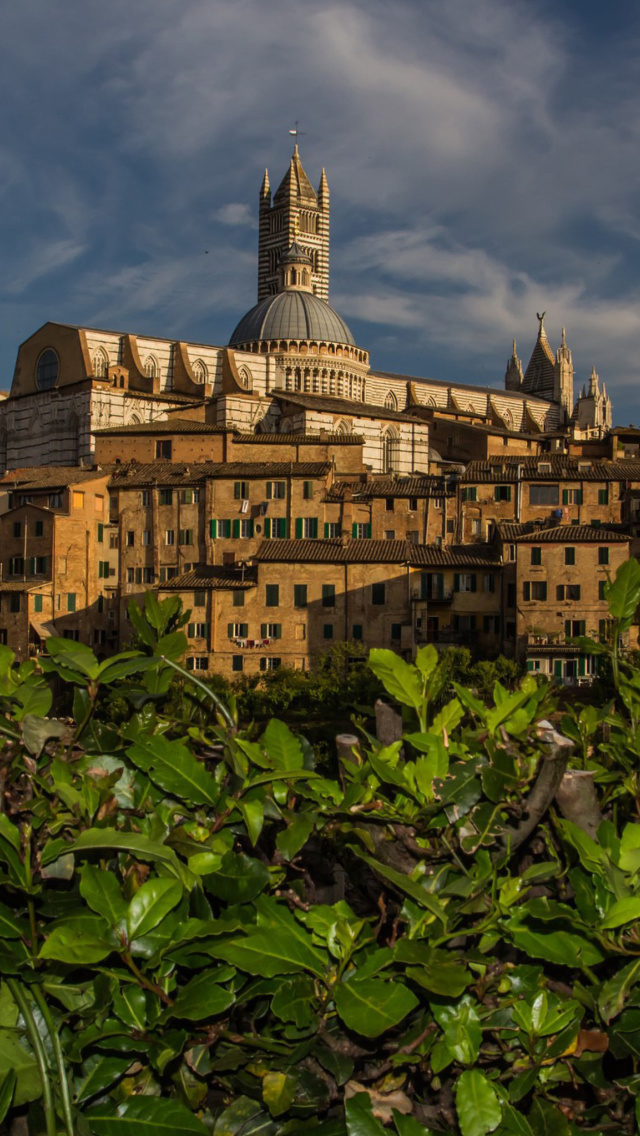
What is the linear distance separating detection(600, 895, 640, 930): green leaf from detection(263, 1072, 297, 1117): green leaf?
0.84 metres

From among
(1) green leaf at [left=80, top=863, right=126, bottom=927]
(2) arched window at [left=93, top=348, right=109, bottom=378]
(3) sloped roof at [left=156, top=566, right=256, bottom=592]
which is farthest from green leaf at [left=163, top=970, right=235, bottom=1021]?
(2) arched window at [left=93, top=348, right=109, bottom=378]

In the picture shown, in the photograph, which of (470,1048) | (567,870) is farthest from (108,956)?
(567,870)

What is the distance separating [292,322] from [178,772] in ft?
249

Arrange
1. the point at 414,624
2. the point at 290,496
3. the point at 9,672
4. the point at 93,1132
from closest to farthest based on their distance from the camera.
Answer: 1. the point at 93,1132
2. the point at 9,672
3. the point at 414,624
4. the point at 290,496

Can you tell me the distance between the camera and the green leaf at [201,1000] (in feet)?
7.43

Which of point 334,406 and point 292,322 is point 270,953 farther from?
point 292,322

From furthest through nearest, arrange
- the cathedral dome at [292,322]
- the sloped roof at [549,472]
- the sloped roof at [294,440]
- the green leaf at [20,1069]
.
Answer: the cathedral dome at [292,322] → the sloped roof at [294,440] → the sloped roof at [549,472] → the green leaf at [20,1069]

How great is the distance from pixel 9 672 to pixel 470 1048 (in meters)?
1.65

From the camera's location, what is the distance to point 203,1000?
2291mm

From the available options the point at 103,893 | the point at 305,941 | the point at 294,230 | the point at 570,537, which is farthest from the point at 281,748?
the point at 294,230

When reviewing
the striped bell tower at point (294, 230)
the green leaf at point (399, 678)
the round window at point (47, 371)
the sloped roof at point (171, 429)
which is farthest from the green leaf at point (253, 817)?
the striped bell tower at point (294, 230)

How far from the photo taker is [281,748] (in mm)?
2715

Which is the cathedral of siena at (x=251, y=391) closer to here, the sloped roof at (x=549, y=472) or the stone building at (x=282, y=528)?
the stone building at (x=282, y=528)

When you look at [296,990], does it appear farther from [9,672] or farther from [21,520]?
[21,520]
